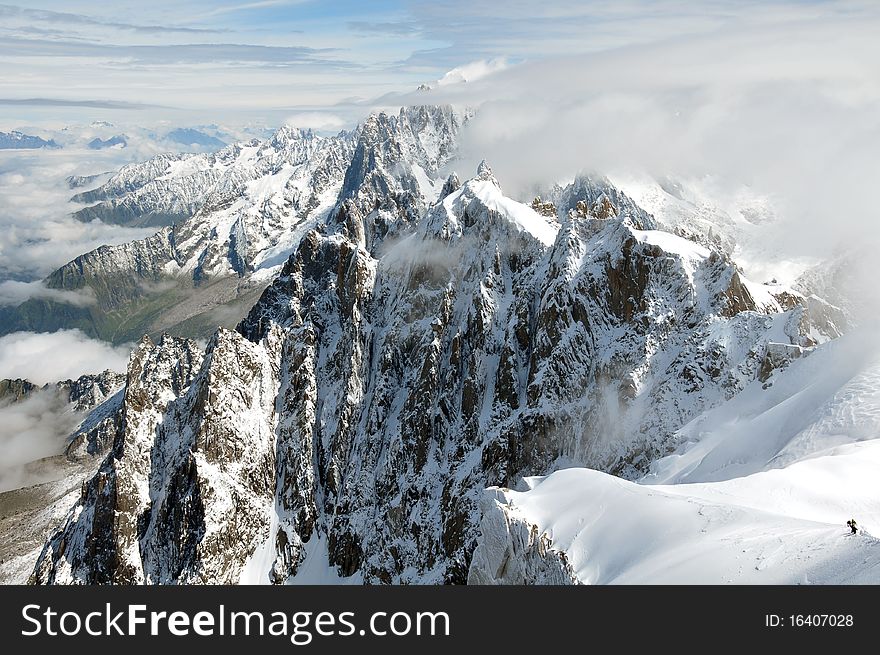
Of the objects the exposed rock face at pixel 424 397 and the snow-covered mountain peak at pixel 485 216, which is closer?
the exposed rock face at pixel 424 397

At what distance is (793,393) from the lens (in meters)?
87.2

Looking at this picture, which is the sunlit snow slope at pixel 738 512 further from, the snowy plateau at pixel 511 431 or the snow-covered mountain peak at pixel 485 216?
the snow-covered mountain peak at pixel 485 216

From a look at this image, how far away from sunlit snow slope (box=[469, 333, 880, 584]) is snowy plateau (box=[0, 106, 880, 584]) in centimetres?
25

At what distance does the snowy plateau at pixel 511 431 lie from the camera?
170 feet

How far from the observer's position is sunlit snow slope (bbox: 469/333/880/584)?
124 ft

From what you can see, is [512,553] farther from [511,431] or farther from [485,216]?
[485,216]

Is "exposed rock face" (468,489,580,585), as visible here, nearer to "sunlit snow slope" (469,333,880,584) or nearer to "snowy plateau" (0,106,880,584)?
"sunlit snow slope" (469,333,880,584)

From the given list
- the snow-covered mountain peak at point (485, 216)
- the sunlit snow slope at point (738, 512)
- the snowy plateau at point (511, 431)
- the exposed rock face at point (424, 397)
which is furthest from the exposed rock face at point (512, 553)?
the snow-covered mountain peak at point (485, 216)

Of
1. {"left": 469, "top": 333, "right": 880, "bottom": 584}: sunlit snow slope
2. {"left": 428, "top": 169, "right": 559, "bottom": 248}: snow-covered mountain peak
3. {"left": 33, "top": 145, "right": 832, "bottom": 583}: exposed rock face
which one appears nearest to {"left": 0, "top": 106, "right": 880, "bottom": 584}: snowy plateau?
{"left": 469, "top": 333, "right": 880, "bottom": 584}: sunlit snow slope

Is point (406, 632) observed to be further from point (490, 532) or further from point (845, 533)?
point (490, 532)

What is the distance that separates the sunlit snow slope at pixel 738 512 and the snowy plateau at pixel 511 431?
0.25 meters

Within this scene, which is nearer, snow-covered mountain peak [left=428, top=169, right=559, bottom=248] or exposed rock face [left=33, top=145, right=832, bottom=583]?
exposed rock face [left=33, top=145, right=832, bottom=583]

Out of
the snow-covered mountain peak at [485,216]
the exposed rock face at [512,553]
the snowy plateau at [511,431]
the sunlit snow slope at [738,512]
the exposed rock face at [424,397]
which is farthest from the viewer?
the snow-covered mountain peak at [485,216]

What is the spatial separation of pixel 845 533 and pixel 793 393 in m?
56.9
